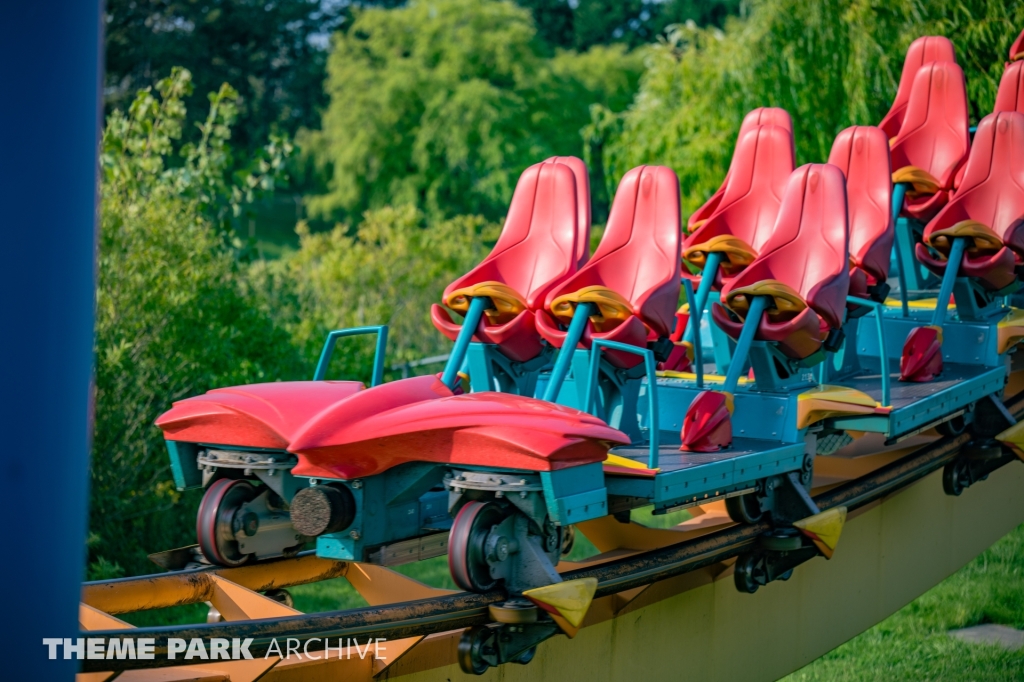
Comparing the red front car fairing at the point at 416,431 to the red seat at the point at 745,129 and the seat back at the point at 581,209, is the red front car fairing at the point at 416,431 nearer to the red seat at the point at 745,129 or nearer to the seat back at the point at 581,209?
the seat back at the point at 581,209

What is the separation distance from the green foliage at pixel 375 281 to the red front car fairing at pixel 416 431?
718 centimetres

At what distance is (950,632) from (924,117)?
374cm

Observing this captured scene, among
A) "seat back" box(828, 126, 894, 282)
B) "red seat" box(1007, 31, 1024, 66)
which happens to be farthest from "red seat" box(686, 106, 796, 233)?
"red seat" box(1007, 31, 1024, 66)

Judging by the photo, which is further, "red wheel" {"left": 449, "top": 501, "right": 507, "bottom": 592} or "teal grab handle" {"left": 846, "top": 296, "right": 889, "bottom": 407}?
"teal grab handle" {"left": 846, "top": 296, "right": 889, "bottom": 407}

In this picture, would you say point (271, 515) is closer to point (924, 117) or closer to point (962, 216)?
point (962, 216)

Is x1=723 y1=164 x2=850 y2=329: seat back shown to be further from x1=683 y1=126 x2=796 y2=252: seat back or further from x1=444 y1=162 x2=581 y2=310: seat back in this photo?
x1=444 y1=162 x2=581 y2=310: seat back

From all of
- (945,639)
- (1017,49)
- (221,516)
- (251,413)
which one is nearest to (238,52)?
(1017,49)

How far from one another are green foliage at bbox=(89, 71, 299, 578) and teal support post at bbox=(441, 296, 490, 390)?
3258 mm

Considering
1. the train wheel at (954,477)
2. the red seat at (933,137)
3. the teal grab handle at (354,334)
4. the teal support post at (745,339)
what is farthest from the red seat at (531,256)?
the red seat at (933,137)

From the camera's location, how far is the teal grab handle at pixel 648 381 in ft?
14.6

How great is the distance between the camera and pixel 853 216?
23.8 feet

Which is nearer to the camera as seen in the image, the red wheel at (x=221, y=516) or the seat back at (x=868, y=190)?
the red wheel at (x=221, y=516)

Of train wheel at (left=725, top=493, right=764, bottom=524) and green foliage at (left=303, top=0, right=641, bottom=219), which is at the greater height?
green foliage at (left=303, top=0, right=641, bottom=219)

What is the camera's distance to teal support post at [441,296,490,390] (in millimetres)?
5230
